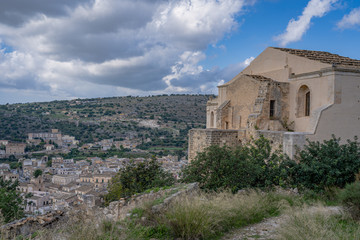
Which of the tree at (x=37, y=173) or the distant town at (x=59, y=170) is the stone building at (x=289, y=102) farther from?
the tree at (x=37, y=173)

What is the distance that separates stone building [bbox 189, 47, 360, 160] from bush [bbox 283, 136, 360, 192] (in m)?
1.47

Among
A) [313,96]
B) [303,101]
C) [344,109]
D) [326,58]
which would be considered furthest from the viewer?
[326,58]

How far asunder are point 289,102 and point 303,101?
0.65 m

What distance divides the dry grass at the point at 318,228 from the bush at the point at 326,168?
8.33 ft

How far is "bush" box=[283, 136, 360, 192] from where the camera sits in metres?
7.75

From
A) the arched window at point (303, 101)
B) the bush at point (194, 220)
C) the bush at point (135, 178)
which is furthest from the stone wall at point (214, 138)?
the bush at point (194, 220)

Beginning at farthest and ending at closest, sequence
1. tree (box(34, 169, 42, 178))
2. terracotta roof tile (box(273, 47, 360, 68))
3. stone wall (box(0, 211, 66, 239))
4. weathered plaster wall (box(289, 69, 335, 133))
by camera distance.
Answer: tree (box(34, 169, 42, 178)), terracotta roof tile (box(273, 47, 360, 68)), weathered plaster wall (box(289, 69, 335, 133)), stone wall (box(0, 211, 66, 239))

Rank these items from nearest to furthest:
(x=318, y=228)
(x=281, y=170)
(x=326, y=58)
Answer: (x=318, y=228) < (x=281, y=170) < (x=326, y=58)

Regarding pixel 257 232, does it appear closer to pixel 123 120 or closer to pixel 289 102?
pixel 289 102

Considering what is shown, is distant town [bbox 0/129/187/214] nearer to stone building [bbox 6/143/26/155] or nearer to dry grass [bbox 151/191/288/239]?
stone building [bbox 6/143/26/155]

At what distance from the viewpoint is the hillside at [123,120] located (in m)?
90.8

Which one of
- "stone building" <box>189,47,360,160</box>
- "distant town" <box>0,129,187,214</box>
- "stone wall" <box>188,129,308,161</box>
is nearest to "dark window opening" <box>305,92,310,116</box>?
"stone building" <box>189,47,360,160</box>

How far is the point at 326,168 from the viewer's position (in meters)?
7.84

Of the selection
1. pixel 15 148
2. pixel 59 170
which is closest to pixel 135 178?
pixel 59 170
